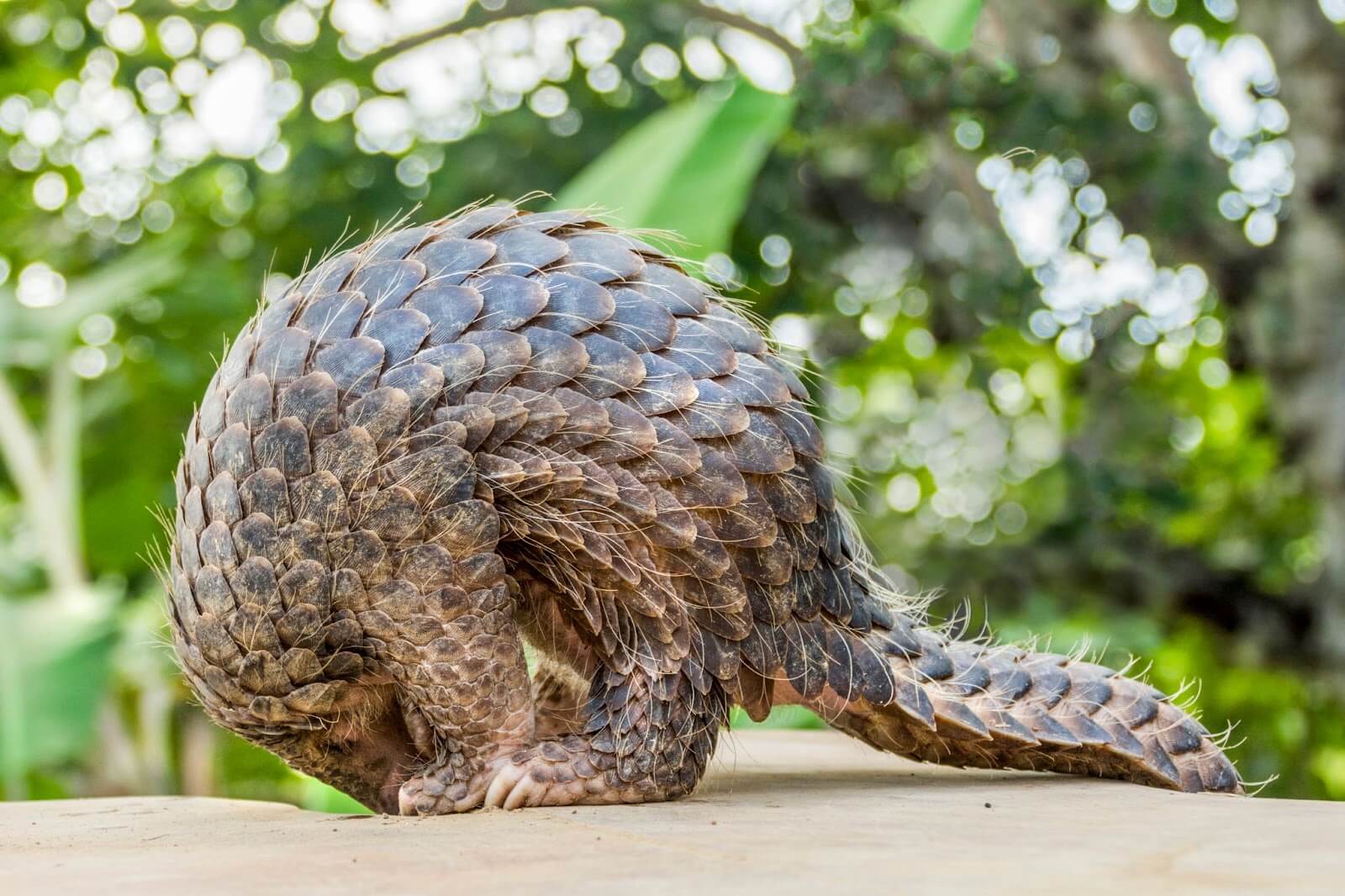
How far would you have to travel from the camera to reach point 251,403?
1878 mm

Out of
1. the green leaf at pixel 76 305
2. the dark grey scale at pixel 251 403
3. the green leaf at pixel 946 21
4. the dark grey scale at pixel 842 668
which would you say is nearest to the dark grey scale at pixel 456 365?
the dark grey scale at pixel 251 403

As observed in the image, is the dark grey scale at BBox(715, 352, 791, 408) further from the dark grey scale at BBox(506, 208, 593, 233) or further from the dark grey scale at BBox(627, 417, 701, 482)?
the dark grey scale at BBox(506, 208, 593, 233)

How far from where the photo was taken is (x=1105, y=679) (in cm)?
218

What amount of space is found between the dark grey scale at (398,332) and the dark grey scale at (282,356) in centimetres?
9

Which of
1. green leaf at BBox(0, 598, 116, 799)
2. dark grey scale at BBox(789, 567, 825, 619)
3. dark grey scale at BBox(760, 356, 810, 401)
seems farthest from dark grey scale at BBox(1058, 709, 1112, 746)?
green leaf at BBox(0, 598, 116, 799)

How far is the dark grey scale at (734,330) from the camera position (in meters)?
2.04

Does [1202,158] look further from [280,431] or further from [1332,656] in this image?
[280,431]

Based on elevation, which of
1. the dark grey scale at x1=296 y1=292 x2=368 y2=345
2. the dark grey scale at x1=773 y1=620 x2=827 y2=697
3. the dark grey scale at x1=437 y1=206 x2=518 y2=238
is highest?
the dark grey scale at x1=437 y1=206 x2=518 y2=238

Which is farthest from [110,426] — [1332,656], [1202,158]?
[1332,656]

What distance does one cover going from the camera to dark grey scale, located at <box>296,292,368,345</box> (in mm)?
1909

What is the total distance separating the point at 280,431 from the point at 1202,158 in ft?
13.4

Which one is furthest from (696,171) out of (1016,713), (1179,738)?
(1179,738)

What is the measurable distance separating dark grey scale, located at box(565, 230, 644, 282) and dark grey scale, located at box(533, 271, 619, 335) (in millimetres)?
23

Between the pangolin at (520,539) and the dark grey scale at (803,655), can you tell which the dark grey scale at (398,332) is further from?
the dark grey scale at (803,655)
